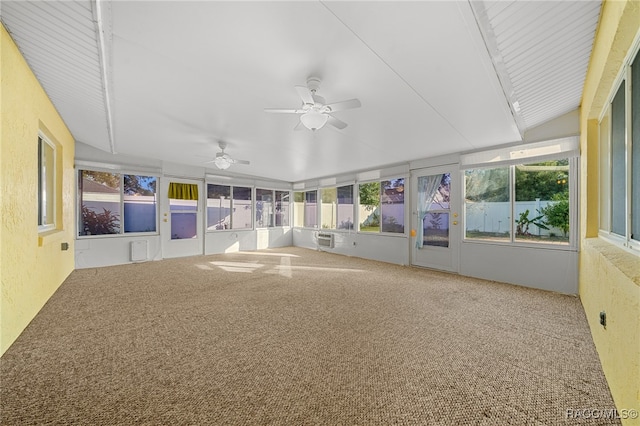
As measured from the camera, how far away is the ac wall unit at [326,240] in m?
8.08

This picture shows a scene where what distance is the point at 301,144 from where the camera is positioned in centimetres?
497

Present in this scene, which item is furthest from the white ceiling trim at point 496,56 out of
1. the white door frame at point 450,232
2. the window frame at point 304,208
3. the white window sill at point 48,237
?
the window frame at point 304,208

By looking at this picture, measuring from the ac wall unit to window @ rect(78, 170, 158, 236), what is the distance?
14.9ft

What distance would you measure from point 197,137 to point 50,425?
4275 millimetres

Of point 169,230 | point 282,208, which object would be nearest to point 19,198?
point 169,230

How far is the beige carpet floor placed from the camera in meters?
1.54

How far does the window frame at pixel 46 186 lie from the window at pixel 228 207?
11.8ft

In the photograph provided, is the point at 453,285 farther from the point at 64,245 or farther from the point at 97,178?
the point at 97,178

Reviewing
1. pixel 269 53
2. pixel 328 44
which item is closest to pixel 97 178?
pixel 269 53

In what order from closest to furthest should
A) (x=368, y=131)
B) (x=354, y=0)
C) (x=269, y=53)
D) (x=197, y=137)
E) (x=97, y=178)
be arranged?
(x=354, y=0) < (x=269, y=53) < (x=368, y=131) < (x=197, y=137) < (x=97, y=178)

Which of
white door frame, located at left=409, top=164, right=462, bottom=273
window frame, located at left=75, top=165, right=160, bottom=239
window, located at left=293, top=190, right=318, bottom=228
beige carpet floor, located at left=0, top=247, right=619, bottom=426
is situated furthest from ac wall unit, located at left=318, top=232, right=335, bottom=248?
window frame, located at left=75, top=165, right=160, bottom=239

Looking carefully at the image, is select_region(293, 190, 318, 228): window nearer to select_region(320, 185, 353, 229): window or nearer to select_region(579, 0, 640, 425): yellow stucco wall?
select_region(320, 185, 353, 229): window

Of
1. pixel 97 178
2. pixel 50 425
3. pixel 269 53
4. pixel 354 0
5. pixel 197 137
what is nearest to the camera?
pixel 50 425

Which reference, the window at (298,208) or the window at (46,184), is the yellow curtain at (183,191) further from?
the window at (298,208)
